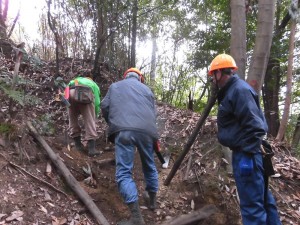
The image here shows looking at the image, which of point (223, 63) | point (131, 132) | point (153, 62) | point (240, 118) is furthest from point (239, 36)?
point (153, 62)

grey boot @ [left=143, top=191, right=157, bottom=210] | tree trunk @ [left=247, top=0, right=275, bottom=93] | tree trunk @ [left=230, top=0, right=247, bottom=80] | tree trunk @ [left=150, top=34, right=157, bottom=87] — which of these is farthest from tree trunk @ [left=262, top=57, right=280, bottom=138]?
grey boot @ [left=143, top=191, right=157, bottom=210]

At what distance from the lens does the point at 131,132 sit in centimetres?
420

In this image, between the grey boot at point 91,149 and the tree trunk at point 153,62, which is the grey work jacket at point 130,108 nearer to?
the grey boot at point 91,149

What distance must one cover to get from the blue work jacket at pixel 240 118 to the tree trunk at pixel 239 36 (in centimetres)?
123

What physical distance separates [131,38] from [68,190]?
226 inches

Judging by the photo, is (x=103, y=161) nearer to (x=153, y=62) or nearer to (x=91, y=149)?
(x=91, y=149)

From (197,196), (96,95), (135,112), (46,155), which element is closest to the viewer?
(135,112)

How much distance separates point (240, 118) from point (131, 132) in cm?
138

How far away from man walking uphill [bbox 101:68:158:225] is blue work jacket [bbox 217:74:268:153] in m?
1.04

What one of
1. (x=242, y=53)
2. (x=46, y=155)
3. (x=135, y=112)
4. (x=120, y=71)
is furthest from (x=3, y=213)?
(x=120, y=71)

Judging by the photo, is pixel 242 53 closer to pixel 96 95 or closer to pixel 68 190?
pixel 96 95

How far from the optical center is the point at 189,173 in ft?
18.1

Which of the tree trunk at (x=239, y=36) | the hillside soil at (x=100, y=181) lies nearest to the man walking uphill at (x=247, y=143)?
the hillside soil at (x=100, y=181)

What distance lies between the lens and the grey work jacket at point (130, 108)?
4242 mm
